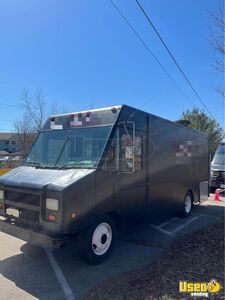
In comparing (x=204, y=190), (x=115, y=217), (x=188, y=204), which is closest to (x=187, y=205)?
(x=188, y=204)

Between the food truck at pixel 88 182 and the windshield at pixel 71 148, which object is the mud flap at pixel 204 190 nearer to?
the food truck at pixel 88 182

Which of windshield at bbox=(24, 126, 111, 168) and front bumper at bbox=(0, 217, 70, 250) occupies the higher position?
windshield at bbox=(24, 126, 111, 168)

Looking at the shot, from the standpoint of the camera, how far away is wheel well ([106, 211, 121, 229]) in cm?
526

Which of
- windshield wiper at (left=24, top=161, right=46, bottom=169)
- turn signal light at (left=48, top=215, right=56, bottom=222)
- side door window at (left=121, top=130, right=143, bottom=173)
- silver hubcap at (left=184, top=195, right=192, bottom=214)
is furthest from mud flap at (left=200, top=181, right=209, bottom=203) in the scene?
turn signal light at (left=48, top=215, right=56, bottom=222)

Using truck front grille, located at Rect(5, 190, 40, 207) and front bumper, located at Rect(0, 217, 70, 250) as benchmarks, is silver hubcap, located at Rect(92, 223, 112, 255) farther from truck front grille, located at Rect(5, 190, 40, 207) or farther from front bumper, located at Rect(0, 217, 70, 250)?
truck front grille, located at Rect(5, 190, 40, 207)

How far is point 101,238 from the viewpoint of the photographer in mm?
4969

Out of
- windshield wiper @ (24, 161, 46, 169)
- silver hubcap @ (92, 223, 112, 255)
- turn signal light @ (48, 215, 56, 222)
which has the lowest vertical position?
silver hubcap @ (92, 223, 112, 255)

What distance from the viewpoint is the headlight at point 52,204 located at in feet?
13.9

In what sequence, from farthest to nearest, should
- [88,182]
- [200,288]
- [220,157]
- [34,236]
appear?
[220,157]
[88,182]
[34,236]
[200,288]

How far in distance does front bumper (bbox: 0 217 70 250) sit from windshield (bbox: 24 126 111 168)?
1.22m

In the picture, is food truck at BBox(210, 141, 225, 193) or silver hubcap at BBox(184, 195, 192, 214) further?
food truck at BBox(210, 141, 225, 193)

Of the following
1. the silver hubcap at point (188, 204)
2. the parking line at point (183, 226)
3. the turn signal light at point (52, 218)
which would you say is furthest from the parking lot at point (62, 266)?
the silver hubcap at point (188, 204)

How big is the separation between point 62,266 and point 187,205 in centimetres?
543

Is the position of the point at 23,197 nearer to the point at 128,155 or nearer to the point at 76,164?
the point at 76,164
